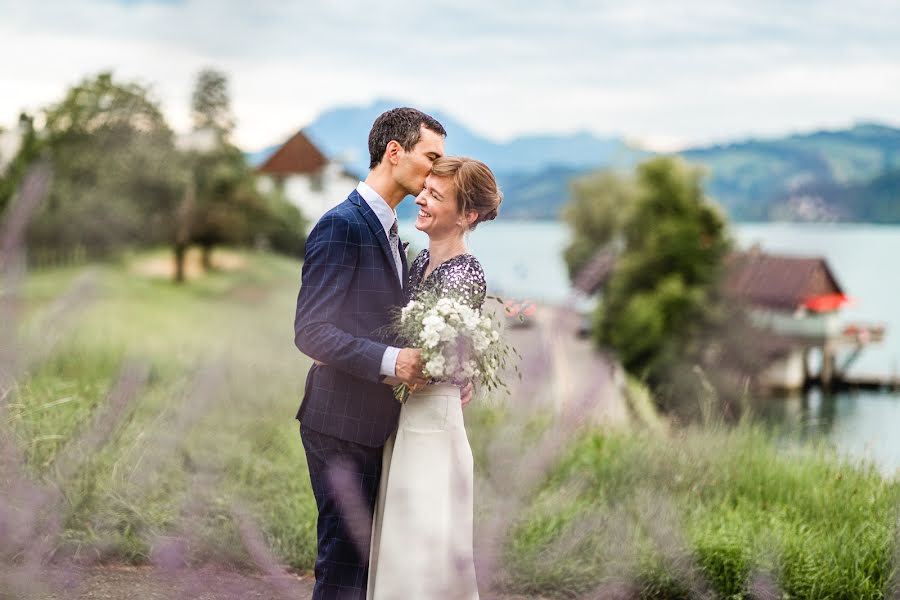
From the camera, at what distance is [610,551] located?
16.3 feet

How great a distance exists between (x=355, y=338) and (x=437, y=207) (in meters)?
0.50

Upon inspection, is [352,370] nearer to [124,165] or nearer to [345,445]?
[345,445]

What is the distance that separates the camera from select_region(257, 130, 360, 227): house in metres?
66.5

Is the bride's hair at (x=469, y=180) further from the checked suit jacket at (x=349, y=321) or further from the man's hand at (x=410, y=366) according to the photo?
the man's hand at (x=410, y=366)

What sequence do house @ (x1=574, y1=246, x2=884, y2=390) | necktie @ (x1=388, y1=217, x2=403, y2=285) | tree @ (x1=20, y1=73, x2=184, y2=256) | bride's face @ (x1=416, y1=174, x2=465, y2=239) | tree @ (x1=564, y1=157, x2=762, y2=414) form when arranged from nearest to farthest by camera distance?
bride's face @ (x1=416, y1=174, x2=465, y2=239), necktie @ (x1=388, y1=217, x2=403, y2=285), tree @ (x1=20, y1=73, x2=184, y2=256), tree @ (x1=564, y1=157, x2=762, y2=414), house @ (x1=574, y1=246, x2=884, y2=390)

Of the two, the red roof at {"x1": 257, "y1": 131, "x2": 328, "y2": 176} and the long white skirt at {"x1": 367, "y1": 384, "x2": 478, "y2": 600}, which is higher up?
the red roof at {"x1": 257, "y1": 131, "x2": 328, "y2": 176}

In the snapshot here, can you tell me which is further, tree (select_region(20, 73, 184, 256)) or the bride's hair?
tree (select_region(20, 73, 184, 256))

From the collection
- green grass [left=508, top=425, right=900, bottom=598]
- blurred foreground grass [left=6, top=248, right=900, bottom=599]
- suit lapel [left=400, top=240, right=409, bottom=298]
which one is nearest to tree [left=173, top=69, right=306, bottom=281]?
blurred foreground grass [left=6, top=248, right=900, bottom=599]

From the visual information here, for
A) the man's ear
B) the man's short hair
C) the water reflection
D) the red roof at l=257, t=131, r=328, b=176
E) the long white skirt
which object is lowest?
the water reflection

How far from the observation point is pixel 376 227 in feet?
10.7

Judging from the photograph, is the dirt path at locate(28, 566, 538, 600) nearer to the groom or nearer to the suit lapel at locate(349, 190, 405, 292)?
the groom

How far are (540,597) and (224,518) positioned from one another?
1.67 meters

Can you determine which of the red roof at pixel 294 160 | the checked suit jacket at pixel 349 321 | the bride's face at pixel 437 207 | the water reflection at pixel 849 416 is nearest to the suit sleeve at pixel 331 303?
the checked suit jacket at pixel 349 321

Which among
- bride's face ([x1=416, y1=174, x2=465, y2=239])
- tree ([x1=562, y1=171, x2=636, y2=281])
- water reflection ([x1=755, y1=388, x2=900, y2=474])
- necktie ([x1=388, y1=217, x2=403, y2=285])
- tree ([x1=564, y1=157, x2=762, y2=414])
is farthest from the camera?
tree ([x1=562, y1=171, x2=636, y2=281])
